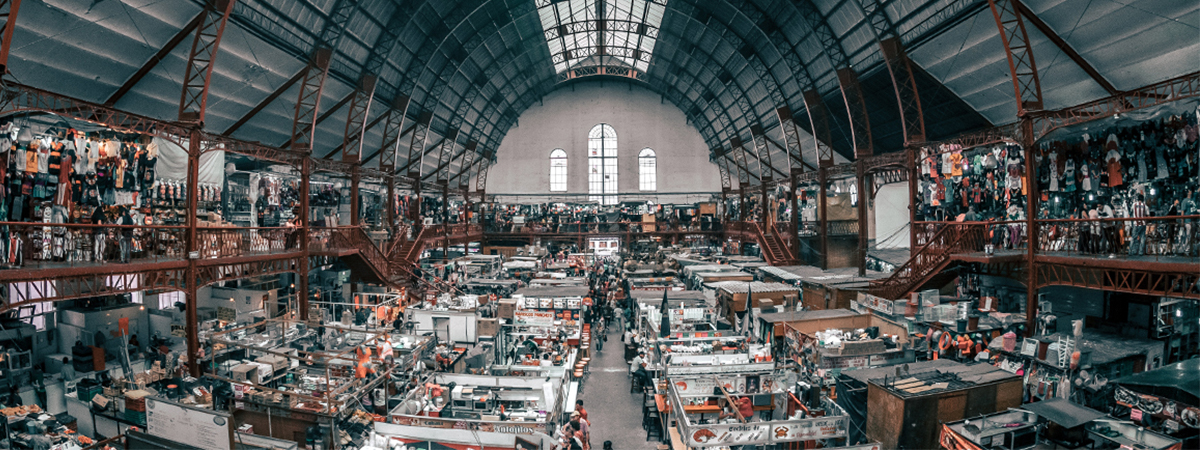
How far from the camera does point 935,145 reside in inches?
640

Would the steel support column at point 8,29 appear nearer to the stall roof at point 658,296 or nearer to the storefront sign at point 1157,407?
the stall roof at point 658,296

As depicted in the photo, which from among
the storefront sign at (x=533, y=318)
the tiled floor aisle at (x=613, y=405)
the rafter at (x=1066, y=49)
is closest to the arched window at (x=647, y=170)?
the tiled floor aisle at (x=613, y=405)

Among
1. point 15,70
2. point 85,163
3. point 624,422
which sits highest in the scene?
point 15,70

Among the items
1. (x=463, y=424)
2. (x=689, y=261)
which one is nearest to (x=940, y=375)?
(x=463, y=424)

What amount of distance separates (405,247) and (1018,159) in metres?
23.4

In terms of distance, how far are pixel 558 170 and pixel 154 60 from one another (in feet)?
101

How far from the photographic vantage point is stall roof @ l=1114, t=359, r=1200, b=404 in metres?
7.48

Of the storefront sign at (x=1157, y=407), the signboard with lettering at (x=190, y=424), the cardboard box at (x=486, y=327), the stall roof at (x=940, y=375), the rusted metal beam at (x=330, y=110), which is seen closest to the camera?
the signboard with lettering at (x=190, y=424)

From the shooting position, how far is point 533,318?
1430 cm

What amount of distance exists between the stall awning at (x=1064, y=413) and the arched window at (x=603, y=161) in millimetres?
36602

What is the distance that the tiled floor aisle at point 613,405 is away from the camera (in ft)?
33.8

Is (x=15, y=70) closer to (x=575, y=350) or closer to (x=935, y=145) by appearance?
(x=575, y=350)

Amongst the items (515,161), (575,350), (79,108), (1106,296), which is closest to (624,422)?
(575,350)

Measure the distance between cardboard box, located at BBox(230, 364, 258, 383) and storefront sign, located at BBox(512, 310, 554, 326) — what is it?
6096 millimetres
